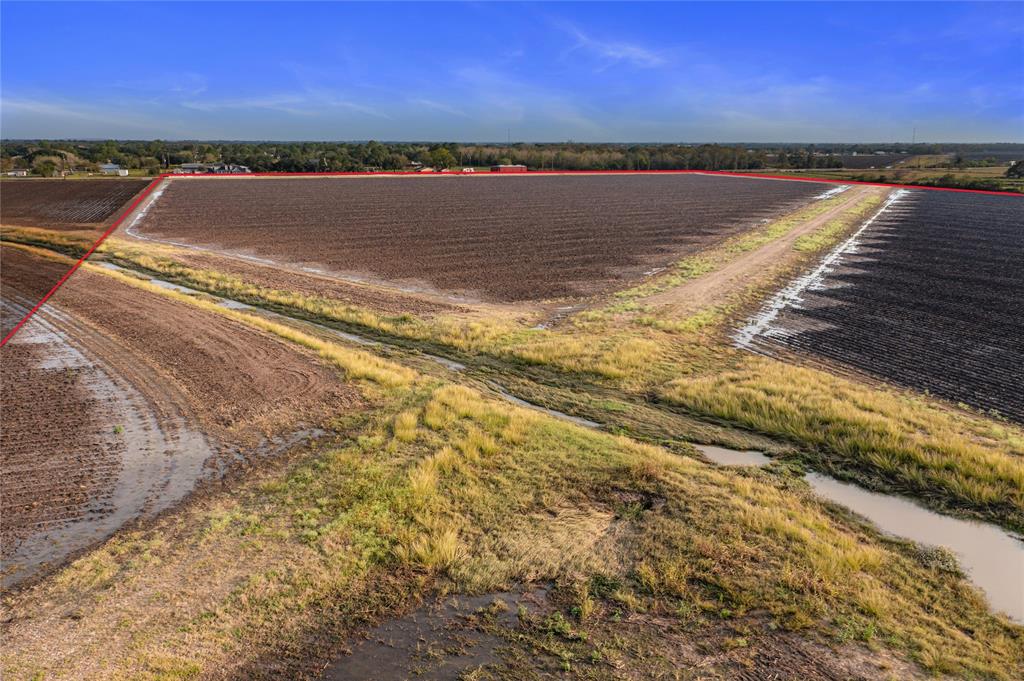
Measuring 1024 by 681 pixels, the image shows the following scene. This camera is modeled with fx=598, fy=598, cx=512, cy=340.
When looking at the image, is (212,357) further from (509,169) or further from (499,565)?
(509,169)

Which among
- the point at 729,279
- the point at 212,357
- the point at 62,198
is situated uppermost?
the point at 62,198

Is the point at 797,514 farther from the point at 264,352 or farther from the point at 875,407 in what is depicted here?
the point at 264,352

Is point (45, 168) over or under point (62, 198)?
over

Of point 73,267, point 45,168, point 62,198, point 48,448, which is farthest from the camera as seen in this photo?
point 73,267

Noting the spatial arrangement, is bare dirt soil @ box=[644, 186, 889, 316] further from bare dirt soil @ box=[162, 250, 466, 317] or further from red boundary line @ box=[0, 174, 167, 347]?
red boundary line @ box=[0, 174, 167, 347]

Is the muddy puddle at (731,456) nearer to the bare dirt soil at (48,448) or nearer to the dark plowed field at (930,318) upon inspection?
the dark plowed field at (930,318)

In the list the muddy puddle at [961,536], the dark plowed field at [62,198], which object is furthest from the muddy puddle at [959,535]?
the dark plowed field at [62,198]

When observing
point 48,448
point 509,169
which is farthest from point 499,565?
point 509,169

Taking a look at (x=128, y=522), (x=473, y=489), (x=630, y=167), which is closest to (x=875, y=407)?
(x=473, y=489)
